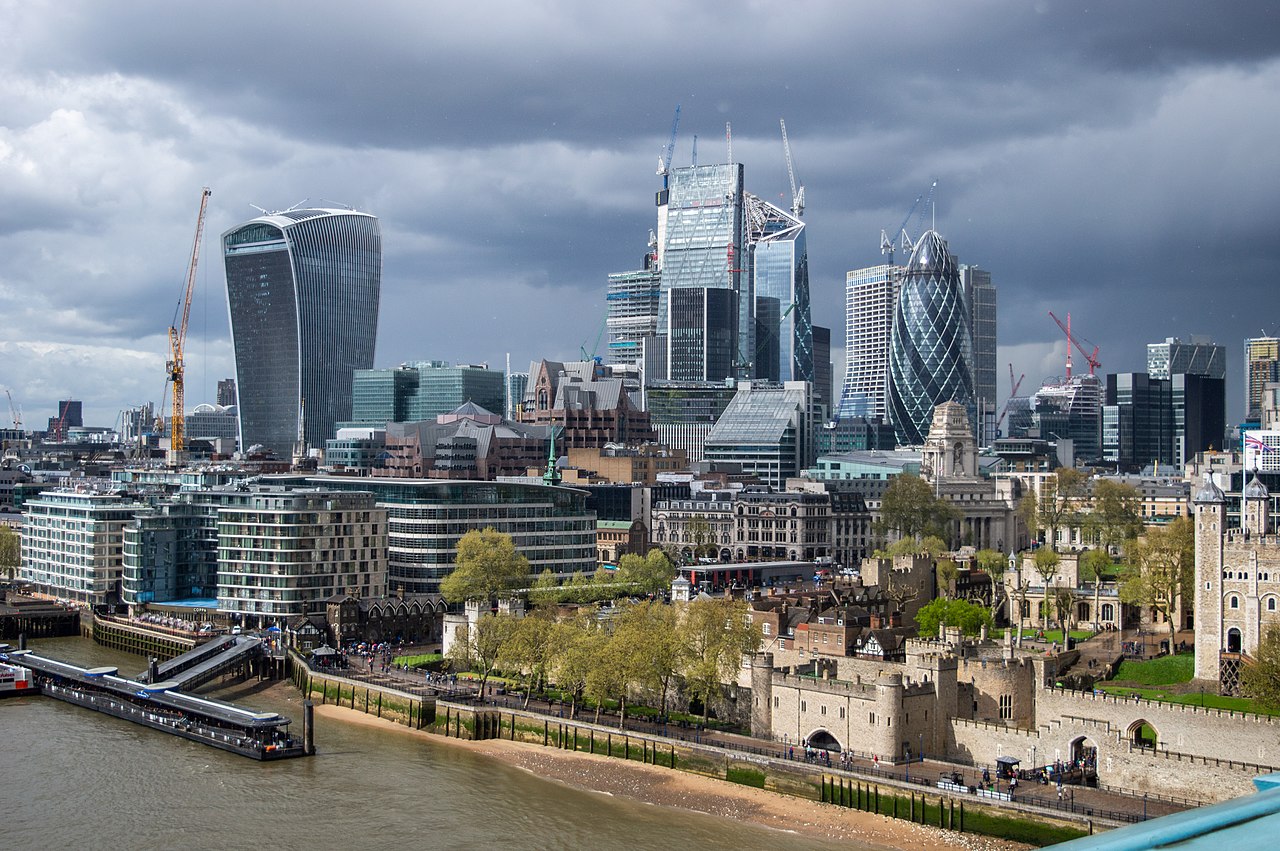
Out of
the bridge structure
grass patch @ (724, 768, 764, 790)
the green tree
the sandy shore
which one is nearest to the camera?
the sandy shore

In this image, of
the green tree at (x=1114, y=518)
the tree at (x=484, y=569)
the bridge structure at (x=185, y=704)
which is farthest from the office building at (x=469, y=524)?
the green tree at (x=1114, y=518)

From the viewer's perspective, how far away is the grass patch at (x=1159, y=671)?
3246 inches

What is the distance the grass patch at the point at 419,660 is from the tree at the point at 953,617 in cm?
3644

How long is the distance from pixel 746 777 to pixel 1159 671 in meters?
30.0

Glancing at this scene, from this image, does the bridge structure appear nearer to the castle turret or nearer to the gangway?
the gangway

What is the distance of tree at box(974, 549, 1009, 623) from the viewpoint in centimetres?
12047

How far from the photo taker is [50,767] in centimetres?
7275

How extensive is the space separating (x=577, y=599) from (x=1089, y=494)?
9598 cm

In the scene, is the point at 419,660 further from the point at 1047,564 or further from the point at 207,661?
the point at 1047,564

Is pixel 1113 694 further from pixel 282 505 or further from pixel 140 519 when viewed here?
pixel 140 519

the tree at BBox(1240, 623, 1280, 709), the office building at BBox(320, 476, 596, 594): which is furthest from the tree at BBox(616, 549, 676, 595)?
the tree at BBox(1240, 623, 1280, 709)

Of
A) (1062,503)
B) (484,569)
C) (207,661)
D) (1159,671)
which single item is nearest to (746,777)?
(1159,671)

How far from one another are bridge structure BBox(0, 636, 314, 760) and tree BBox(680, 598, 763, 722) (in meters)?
22.5

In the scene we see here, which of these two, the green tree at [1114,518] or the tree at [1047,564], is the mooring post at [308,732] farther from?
the green tree at [1114,518]
